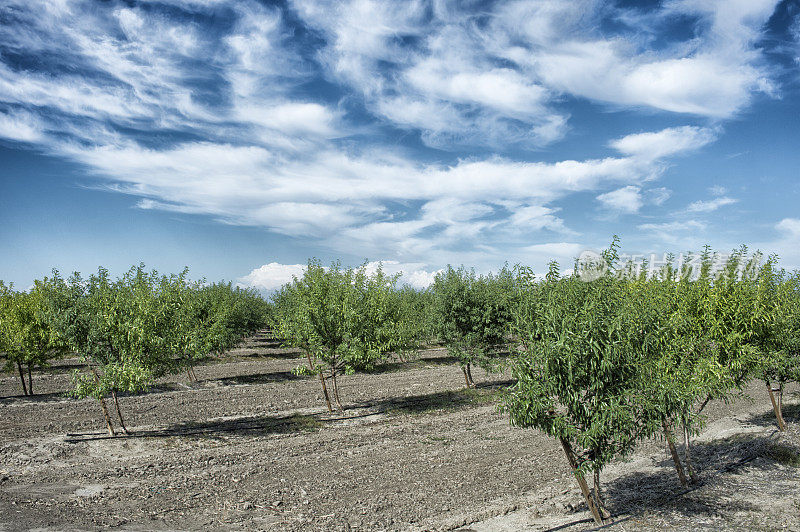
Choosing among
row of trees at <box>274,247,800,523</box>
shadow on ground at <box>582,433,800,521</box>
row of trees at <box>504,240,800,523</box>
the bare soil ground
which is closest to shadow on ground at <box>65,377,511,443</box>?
the bare soil ground

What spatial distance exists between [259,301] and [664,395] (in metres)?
72.0

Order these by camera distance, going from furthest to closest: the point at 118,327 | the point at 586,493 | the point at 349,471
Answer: the point at 118,327, the point at 349,471, the point at 586,493

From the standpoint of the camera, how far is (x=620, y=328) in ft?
36.0

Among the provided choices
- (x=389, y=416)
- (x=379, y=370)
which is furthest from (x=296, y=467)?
(x=379, y=370)

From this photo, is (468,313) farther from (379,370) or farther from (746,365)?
(746,365)

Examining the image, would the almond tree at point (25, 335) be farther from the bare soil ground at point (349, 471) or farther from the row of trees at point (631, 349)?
the row of trees at point (631, 349)

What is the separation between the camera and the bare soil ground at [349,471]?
13.0 metres

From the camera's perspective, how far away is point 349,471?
16875 millimetres

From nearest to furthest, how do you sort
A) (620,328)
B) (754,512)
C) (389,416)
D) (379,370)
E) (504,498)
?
(620,328)
(754,512)
(504,498)
(389,416)
(379,370)

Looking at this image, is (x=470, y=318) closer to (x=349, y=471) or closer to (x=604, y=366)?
(x=349, y=471)

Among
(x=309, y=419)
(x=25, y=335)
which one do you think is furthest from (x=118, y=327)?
(x=25, y=335)

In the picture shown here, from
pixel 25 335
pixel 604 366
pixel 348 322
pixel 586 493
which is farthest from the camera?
pixel 25 335

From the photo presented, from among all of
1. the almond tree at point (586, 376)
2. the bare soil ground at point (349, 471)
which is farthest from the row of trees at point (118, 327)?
the almond tree at point (586, 376)

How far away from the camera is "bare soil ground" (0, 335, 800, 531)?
42.6 feet
